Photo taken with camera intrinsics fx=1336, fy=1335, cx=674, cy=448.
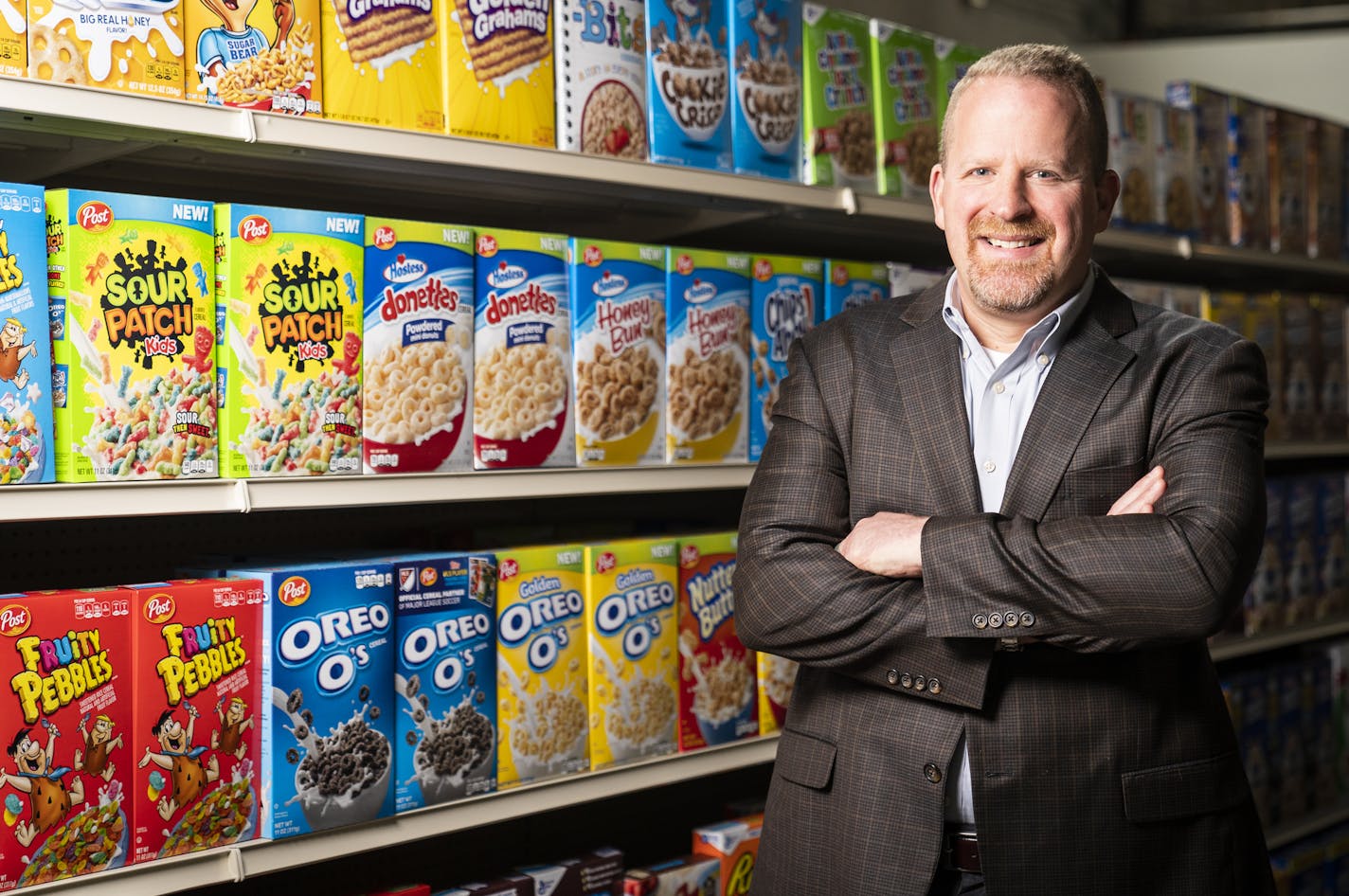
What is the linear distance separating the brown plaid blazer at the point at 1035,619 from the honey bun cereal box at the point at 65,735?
33.4 inches

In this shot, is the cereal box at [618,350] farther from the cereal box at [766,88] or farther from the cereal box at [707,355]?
the cereal box at [766,88]

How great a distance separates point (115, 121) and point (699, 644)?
1.36 m

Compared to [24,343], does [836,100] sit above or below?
above

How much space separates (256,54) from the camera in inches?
73.7

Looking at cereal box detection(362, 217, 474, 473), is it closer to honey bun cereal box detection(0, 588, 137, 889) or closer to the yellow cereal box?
the yellow cereal box

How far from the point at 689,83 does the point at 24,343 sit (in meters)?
1.24

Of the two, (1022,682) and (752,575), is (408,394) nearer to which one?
(752,575)

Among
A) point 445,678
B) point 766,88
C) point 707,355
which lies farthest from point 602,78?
point 445,678

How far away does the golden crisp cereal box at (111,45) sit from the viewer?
1681mm

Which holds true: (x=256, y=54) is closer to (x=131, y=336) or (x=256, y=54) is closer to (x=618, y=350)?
(x=131, y=336)

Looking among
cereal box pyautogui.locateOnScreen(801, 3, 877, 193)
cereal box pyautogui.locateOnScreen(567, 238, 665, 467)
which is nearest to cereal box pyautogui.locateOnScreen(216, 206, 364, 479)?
cereal box pyautogui.locateOnScreen(567, 238, 665, 467)

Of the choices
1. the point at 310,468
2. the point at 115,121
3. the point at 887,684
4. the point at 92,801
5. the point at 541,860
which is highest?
the point at 115,121

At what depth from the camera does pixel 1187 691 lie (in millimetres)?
1783

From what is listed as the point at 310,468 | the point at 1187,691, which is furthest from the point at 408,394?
the point at 1187,691
